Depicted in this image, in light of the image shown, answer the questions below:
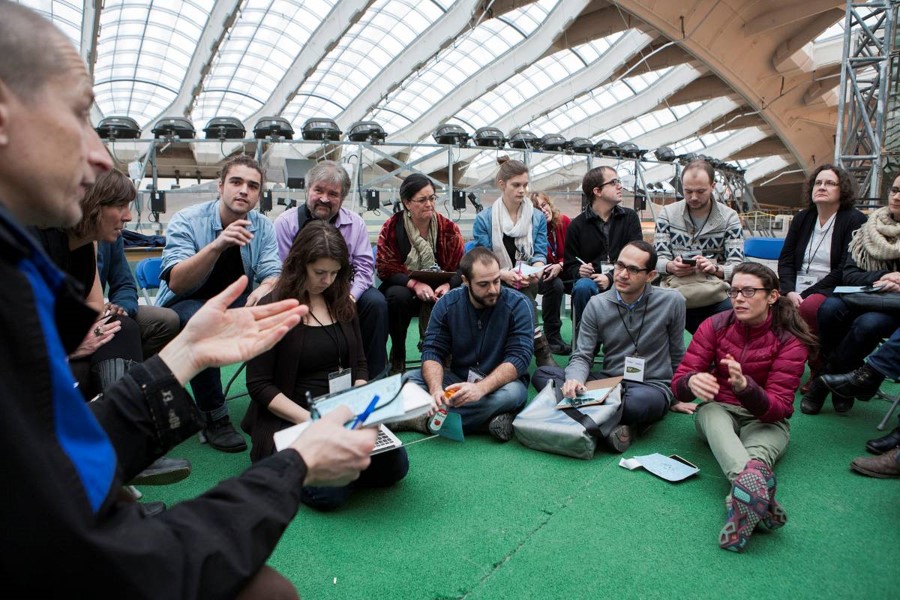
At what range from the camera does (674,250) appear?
13.7 ft

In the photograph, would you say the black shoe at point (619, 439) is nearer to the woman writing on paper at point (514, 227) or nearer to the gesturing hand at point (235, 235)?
the woman writing on paper at point (514, 227)

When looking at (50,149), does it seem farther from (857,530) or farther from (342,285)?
(857,530)

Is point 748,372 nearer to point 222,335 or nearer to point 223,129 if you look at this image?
point 222,335

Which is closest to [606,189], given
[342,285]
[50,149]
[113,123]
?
[342,285]

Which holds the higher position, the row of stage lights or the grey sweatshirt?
the row of stage lights

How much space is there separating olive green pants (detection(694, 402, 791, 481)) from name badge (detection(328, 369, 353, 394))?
1689 mm


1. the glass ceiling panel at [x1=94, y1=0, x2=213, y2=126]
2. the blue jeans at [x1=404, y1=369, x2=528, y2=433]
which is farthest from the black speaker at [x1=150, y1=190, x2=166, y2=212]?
the glass ceiling panel at [x1=94, y1=0, x2=213, y2=126]

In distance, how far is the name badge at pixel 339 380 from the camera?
105 inches

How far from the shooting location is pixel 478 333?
336cm

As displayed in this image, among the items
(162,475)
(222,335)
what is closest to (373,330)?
(162,475)

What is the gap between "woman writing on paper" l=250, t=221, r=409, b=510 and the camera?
2.59 m

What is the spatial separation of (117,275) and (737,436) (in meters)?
3.21

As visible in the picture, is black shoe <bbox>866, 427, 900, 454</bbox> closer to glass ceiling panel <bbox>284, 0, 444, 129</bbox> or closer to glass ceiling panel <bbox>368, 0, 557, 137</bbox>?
glass ceiling panel <bbox>368, 0, 557, 137</bbox>

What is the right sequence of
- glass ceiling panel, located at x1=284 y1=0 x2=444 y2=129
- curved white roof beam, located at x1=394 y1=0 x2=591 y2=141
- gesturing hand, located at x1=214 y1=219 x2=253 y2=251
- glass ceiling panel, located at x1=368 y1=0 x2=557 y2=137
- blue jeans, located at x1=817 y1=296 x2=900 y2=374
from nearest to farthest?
gesturing hand, located at x1=214 y1=219 x2=253 y2=251, blue jeans, located at x1=817 y1=296 x2=900 y2=374, curved white roof beam, located at x1=394 y1=0 x2=591 y2=141, glass ceiling panel, located at x1=284 y1=0 x2=444 y2=129, glass ceiling panel, located at x1=368 y1=0 x2=557 y2=137
